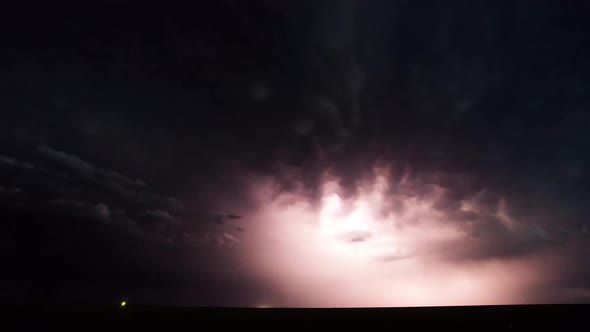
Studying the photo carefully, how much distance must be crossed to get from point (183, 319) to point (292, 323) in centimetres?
1153

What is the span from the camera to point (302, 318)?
117 feet

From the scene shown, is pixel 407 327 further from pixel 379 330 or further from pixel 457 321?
pixel 457 321

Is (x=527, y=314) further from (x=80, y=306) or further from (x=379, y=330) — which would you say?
(x=80, y=306)

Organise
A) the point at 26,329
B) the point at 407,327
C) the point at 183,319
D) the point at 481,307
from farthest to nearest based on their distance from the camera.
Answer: the point at 481,307
the point at 183,319
the point at 407,327
the point at 26,329

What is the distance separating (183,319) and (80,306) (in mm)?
17080

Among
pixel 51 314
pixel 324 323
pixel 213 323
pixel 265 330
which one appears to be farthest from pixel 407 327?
pixel 51 314

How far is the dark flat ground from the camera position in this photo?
1269 inches

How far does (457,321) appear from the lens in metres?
33.6

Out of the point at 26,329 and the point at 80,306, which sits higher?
the point at 80,306

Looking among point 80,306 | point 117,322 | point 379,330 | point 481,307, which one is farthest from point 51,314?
point 481,307

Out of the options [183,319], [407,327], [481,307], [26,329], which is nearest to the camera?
[26,329]

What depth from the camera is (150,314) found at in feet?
120

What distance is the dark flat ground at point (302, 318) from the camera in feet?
106

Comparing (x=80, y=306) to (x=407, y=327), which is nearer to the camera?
(x=407, y=327)
